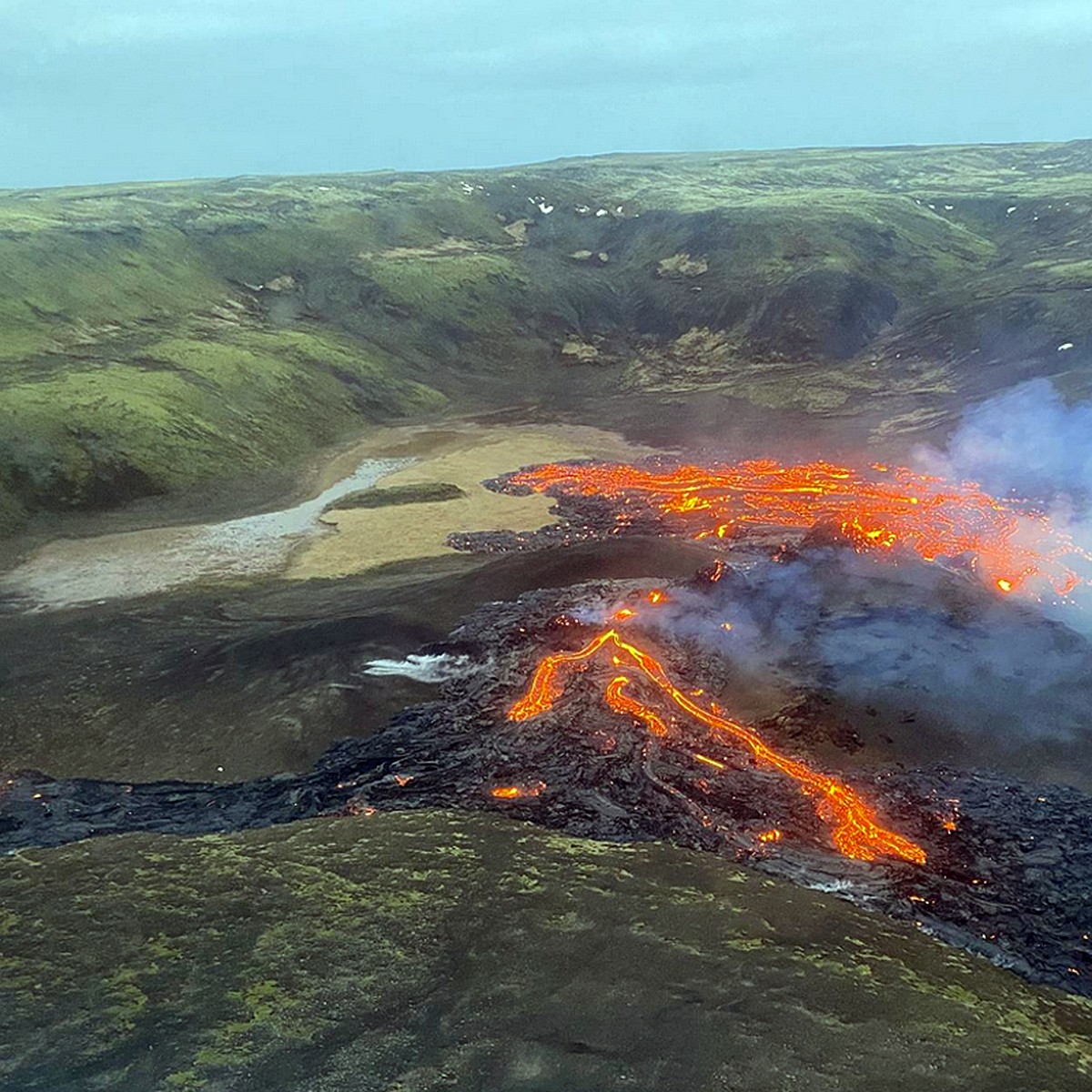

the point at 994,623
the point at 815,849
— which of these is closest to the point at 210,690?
the point at 815,849

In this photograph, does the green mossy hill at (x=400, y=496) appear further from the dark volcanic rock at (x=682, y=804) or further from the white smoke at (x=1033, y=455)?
the white smoke at (x=1033, y=455)

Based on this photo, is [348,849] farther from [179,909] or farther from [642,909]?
[642,909]

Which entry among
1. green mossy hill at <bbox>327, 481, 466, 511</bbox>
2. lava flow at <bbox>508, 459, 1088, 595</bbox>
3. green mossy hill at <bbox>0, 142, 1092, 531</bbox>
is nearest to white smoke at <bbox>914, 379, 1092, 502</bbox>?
lava flow at <bbox>508, 459, 1088, 595</bbox>

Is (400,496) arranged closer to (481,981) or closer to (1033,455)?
(1033,455)

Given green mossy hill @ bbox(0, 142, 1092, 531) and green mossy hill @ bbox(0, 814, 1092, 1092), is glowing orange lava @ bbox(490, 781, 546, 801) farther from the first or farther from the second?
green mossy hill @ bbox(0, 142, 1092, 531)

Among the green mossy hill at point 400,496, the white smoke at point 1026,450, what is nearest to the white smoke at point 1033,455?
the white smoke at point 1026,450

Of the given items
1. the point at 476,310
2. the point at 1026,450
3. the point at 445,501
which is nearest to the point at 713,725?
the point at 445,501
